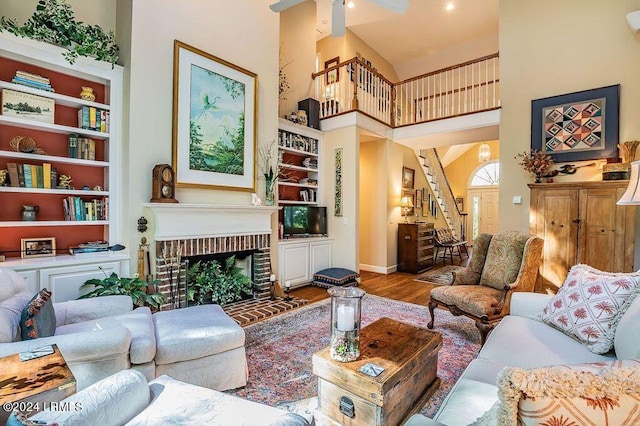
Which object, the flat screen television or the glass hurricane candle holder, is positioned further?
the flat screen television

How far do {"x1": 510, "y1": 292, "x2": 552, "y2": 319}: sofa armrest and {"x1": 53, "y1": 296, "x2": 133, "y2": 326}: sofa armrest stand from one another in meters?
2.94

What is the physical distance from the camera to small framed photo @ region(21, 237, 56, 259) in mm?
2812

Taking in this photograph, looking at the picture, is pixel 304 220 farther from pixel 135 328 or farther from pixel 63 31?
pixel 63 31

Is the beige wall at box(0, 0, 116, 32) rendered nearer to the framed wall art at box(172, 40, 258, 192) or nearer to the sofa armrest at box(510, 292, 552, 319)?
the framed wall art at box(172, 40, 258, 192)

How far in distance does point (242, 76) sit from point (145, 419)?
3.85 m

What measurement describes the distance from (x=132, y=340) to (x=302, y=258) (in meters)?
3.25

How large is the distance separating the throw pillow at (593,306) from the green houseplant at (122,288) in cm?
325

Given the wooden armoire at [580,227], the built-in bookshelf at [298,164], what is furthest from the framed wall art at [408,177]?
the wooden armoire at [580,227]

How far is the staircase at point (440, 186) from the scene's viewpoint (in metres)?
7.55

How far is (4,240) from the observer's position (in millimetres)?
2760

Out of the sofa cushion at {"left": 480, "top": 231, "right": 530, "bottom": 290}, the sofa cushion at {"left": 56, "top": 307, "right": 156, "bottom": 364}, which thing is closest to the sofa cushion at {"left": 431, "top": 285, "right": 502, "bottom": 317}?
the sofa cushion at {"left": 480, "top": 231, "right": 530, "bottom": 290}

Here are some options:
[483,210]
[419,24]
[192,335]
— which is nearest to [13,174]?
[192,335]

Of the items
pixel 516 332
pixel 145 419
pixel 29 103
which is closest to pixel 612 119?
pixel 516 332

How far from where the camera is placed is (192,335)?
197cm
